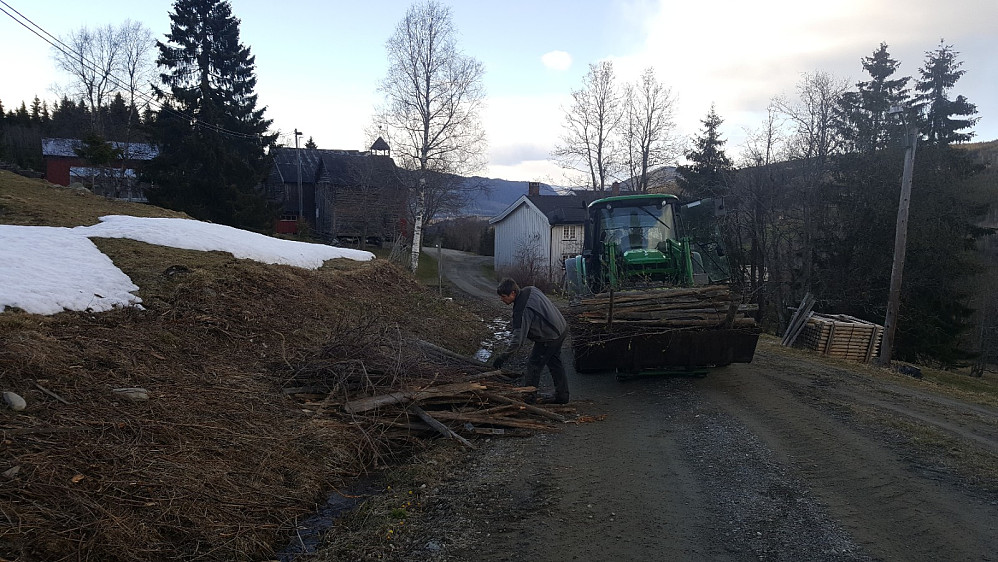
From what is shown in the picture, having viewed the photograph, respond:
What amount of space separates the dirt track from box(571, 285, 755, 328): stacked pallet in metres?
1.06

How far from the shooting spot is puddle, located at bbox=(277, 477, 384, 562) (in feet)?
14.9

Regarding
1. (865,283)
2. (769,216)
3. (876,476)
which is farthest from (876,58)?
(876,476)

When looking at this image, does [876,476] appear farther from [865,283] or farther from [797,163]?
[797,163]

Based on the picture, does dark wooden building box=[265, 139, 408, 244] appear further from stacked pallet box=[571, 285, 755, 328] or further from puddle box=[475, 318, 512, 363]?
stacked pallet box=[571, 285, 755, 328]

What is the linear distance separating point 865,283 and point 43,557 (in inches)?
1153

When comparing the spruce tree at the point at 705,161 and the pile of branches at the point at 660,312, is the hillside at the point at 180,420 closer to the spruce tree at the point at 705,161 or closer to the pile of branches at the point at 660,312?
the pile of branches at the point at 660,312

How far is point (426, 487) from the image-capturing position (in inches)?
214

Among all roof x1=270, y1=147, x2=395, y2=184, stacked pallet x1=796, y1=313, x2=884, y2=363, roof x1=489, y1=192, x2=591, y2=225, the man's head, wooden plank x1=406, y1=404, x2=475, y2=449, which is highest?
roof x1=270, y1=147, x2=395, y2=184

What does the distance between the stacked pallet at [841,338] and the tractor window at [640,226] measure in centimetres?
995

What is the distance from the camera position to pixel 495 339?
15852 mm

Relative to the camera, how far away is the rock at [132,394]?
5590 mm

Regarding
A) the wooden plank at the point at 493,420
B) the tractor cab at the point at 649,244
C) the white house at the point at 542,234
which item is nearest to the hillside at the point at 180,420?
the wooden plank at the point at 493,420

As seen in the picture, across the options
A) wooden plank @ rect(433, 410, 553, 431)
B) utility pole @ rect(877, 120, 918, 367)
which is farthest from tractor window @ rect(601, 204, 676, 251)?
utility pole @ rect(877, 120, 918, 367)

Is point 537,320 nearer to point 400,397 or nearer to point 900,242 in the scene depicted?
point 400,397
